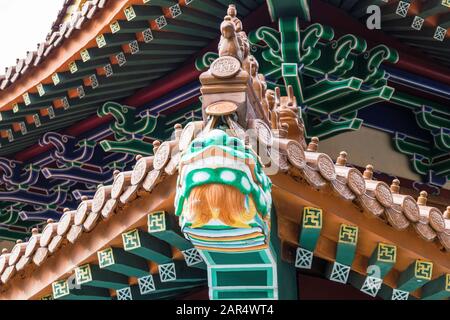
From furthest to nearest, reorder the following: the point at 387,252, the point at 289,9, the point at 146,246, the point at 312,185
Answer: the point at 289,9 < the point at 146,246 < the point at 387,252 < the point at 312,185

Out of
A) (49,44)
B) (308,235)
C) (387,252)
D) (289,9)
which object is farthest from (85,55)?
(387,252)

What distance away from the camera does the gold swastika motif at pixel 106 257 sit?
8.37 meters

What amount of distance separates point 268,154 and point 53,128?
486 cm

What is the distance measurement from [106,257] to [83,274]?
25cm

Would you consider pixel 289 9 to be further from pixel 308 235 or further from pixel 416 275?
pixel 416 275

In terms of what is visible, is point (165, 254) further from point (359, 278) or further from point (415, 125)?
point (415, 125)

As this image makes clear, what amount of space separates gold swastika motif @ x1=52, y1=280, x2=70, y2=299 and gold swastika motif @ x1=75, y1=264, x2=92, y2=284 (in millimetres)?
137

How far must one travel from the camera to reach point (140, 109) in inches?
464

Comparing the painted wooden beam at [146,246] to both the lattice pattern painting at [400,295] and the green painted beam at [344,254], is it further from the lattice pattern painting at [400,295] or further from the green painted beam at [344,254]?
the lattice pattern painting at [400,295]

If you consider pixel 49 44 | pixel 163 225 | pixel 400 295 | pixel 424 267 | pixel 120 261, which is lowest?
pixel 400 295

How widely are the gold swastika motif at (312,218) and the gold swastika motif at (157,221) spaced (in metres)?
0.85

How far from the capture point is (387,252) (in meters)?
8.16

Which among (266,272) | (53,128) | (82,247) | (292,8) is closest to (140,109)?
(53,128)

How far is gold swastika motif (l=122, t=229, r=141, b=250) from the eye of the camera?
8242 mm
